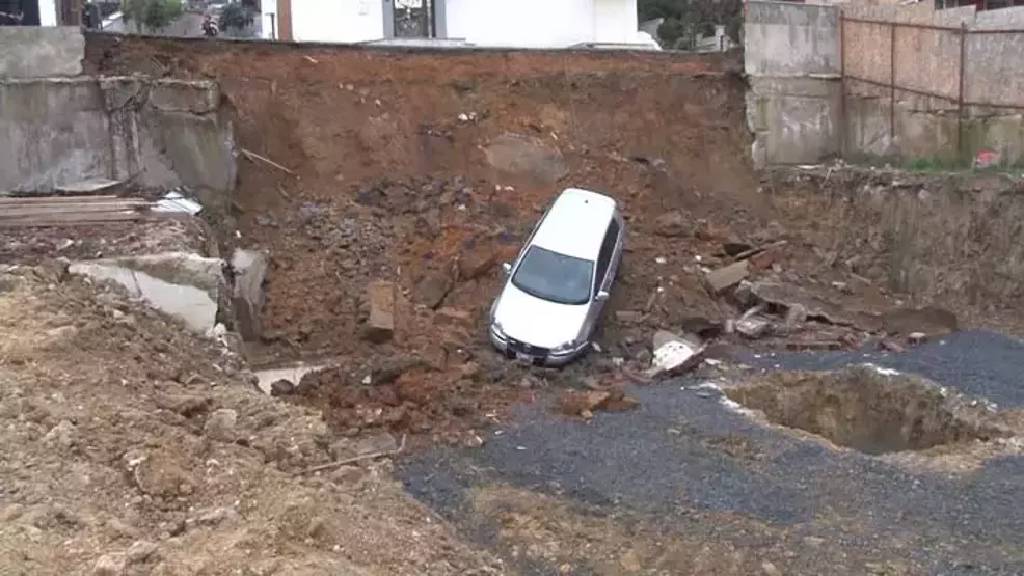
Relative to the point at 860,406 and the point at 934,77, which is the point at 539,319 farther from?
the point at 934,77

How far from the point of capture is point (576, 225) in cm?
1619

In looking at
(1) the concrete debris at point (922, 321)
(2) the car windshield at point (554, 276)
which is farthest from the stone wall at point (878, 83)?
(2) the car windshield at point (554, 276)

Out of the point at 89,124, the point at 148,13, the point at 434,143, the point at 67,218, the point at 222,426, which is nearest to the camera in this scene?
the point at 222,426

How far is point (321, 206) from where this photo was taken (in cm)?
1916

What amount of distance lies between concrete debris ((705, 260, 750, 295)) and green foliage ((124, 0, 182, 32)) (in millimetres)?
33424

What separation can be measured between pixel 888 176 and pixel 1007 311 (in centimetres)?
326

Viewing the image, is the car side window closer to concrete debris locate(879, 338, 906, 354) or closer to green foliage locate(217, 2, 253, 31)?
concrete debris locate(879, 338, 906, 354)

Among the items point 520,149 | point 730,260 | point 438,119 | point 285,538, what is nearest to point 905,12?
point 730,260

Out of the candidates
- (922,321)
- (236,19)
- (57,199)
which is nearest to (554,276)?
(922,321)

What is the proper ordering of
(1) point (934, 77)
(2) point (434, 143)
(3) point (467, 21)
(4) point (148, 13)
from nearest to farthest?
(1) point (934, 77) → (2) point (434, 143) → (3) point (467, 21) → (4) point (148, 13)

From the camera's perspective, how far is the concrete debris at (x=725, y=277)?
18.1 metres

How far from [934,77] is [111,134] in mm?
14664

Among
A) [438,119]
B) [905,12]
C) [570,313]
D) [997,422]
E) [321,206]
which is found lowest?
[997,422]

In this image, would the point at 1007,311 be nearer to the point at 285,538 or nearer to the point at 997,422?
the point at 997,422
